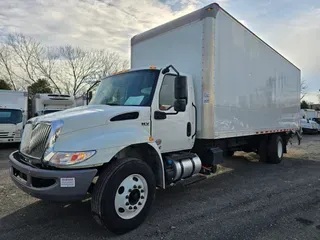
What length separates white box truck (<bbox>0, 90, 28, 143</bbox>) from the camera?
499 inches

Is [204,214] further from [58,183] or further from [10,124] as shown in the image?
[10,124]

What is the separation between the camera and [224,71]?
221 inches

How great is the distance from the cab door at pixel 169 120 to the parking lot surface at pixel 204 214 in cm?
114

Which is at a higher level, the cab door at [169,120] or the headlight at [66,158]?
the cab door at [169,120]

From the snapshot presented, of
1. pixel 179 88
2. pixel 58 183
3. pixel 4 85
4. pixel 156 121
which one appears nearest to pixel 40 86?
pixel 4 85

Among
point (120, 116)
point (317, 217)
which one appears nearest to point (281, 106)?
point (317, 217)

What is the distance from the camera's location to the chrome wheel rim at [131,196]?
11.6 ft

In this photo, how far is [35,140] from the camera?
3.69 m

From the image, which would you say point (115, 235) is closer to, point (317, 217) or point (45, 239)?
point (45, 239)

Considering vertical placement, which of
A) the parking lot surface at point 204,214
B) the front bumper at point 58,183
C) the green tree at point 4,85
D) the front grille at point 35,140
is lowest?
the parking lot surface at point 204,214

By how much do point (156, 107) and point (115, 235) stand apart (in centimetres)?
209

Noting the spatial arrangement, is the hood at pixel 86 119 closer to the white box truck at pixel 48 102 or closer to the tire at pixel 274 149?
the tire at pixel 274 149

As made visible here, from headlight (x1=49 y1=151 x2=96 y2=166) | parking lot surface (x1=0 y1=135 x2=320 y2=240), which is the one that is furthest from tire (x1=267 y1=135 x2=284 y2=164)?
headlight (x1=49 y1=151 x2=96 y2=166)

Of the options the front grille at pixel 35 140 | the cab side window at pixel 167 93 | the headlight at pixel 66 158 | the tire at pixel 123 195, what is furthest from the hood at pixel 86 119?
the cab side window at pixel 167 93
